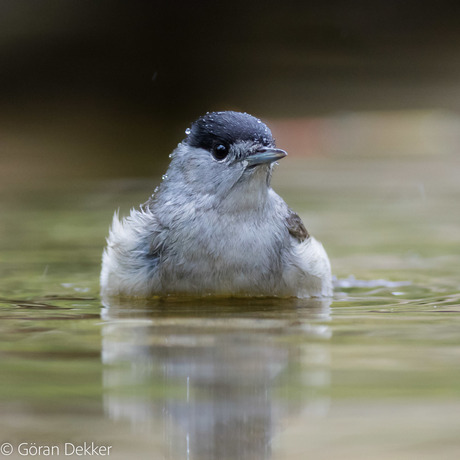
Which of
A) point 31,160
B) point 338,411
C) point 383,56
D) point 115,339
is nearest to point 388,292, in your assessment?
point 115,339

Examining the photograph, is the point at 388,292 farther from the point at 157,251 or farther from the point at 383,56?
the point at 383,56

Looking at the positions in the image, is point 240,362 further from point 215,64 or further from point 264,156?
point 215,64

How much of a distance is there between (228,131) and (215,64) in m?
6.78

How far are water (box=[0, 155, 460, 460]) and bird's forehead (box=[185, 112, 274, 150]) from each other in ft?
2.53

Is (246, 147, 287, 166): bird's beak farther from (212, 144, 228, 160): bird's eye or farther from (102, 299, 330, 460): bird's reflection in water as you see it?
(102, 299, 330, 460): bird's reflection in water

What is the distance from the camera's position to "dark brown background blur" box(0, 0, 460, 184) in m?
10.4

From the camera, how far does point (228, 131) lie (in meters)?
4.15

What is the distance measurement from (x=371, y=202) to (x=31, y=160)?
12.7 feet

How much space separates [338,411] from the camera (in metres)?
2.18

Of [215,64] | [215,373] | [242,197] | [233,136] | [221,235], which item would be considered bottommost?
[215,373]

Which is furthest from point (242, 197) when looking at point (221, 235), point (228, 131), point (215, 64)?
point (215, 64)

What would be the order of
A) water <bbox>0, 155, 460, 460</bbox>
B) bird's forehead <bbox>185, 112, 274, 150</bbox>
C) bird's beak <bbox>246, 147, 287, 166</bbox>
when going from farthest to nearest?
bird's forehead <bbox>185, 112, 274, 150</bbox>
bird's beak <bbox>246, 147, 287, 166</bbox>
water <bbox>0, 155, 460, 460</bbox>

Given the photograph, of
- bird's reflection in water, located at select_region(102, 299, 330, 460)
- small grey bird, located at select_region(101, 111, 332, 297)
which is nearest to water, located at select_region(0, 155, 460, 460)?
bird's reflection in water, located at select_region(102, 299, 330, 460)

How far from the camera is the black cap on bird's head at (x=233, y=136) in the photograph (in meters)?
4.01
